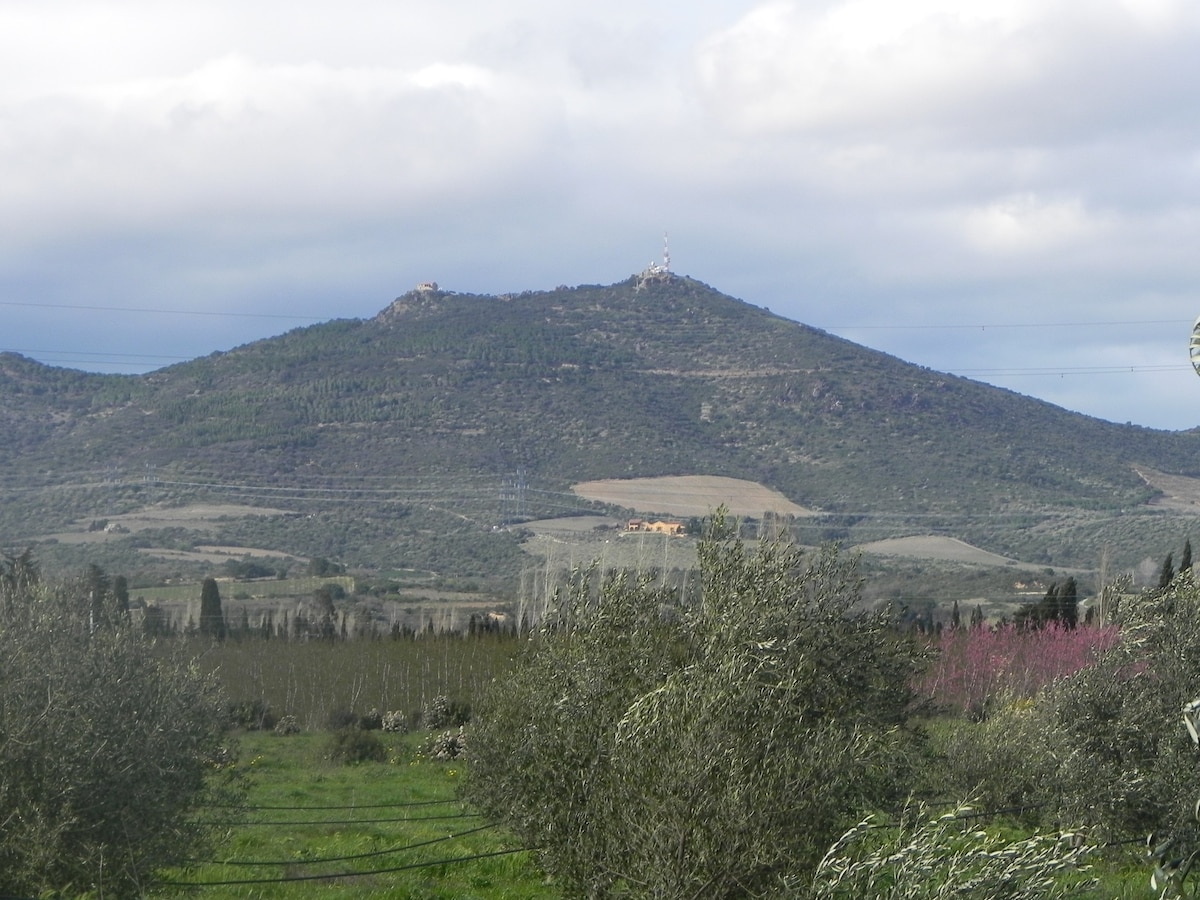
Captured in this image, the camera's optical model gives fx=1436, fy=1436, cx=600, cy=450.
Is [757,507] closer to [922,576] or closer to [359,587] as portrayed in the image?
[922,576]

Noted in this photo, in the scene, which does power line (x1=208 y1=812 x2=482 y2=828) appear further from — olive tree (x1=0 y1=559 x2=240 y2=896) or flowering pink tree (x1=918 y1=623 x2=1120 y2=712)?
flowering pink tree (x1=918 y1=623 x2=1120 y2=712)

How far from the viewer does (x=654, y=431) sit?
12344 centimetres

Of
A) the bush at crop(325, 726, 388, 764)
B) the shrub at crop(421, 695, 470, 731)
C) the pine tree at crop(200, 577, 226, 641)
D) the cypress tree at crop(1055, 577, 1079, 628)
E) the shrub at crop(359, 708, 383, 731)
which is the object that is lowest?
the shrub at crop(359, 708, 383, 731)

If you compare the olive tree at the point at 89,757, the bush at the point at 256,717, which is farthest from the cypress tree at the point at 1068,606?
the olive tree at the point at 89,757

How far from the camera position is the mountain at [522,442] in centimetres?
10112

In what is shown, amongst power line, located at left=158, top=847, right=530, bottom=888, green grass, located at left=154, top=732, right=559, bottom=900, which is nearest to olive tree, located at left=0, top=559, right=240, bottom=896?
power line, located at left=158, top=847, right=530, bottom=888

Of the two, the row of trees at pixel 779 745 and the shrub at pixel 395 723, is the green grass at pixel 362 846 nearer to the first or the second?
the row of trees at pixel 779 745

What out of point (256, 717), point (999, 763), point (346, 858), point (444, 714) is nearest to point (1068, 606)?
point (444, 714)

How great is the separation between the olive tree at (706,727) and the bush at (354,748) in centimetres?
1823

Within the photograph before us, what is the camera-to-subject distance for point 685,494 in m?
106

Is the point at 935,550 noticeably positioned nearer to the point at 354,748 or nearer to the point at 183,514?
the point at 183,514

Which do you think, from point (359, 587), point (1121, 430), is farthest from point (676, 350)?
point (359, 587)

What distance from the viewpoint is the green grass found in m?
17.7

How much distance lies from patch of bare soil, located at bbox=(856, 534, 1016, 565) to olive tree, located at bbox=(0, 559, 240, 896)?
7768 centimetres
